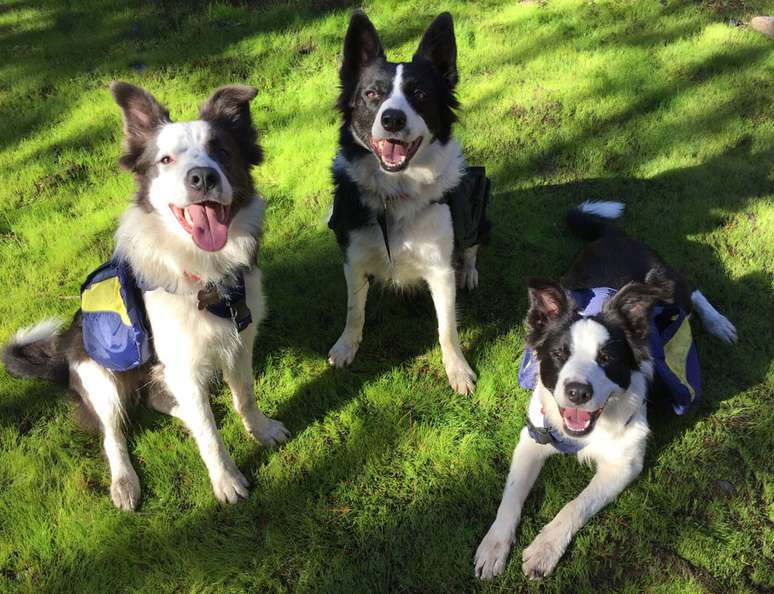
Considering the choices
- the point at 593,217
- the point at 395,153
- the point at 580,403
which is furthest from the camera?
the point at 593,217

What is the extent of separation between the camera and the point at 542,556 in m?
2.45

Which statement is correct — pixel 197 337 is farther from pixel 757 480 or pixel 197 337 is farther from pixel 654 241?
pixel 654 241

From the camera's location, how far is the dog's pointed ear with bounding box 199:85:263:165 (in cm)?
244

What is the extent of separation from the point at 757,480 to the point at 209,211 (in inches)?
120

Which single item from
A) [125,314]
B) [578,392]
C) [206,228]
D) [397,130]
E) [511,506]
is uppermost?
[397,130]

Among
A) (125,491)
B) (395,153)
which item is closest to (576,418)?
(395,153)

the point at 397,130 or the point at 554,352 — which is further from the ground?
the point at 397,130

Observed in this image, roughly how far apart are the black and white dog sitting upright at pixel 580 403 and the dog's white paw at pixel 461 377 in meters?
0.59

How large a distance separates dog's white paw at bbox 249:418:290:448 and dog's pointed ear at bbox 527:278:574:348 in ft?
4.86

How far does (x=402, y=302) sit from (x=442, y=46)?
1.73 m

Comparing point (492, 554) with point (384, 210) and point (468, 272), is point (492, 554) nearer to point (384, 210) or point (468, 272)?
point (384, 210)

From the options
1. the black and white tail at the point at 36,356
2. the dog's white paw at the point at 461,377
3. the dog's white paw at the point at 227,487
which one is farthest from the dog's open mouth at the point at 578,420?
the black and white tail at the point at 36,356

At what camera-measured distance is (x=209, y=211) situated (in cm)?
231

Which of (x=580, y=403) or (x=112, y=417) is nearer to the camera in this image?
(x=580, y=403)
